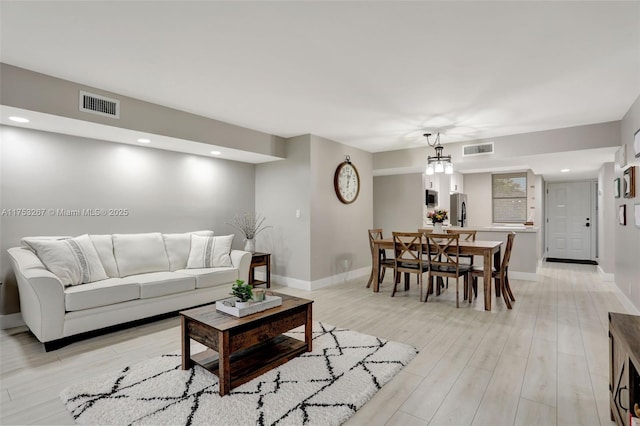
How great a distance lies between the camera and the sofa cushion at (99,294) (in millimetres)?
2883

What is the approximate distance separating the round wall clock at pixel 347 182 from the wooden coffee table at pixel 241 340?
2.98 m

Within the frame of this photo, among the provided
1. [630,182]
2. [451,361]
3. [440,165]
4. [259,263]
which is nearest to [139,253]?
[259,263]

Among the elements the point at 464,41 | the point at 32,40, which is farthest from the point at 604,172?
the point at 32,40

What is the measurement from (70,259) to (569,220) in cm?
1006

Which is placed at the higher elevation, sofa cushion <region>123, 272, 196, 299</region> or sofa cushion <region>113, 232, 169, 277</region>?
sofa cushion <region>113, 232, 169, 277</region>

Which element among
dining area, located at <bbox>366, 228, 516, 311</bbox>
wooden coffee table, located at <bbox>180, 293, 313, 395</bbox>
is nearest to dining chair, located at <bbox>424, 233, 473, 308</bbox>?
dining area, located at <bbox>366, 228, 516, 311</bbox>

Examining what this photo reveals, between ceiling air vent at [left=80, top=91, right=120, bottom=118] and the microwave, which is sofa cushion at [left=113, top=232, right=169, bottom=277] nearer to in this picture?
ceiling air vent at [left=80, top=91, right=120, bottom=118]

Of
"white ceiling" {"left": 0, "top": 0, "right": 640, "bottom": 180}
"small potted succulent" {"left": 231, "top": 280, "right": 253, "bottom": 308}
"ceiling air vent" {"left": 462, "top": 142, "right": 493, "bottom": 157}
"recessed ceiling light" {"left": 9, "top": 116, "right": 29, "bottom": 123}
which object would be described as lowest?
"small potted succulent" {"left": 231, "top": 280, "right": 253, "bottom": 308}

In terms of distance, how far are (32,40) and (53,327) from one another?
2.24 m

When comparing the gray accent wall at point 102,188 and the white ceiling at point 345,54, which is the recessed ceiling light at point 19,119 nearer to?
the gray accent wall at point 102,188

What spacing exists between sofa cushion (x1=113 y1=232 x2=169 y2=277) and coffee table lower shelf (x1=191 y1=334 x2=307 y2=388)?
1774mm

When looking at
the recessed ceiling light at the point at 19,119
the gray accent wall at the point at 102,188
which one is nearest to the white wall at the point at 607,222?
the gray accent wall at the point at 102,188

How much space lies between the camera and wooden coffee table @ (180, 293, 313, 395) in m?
2.13

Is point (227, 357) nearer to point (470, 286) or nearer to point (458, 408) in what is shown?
point (458, 408)
